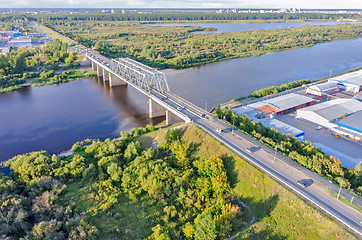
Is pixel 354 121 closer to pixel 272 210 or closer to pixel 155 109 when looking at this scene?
pixel 272 210

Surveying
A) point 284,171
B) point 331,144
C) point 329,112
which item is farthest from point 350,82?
point 284,171

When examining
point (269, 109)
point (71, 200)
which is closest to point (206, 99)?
point (269, 109)

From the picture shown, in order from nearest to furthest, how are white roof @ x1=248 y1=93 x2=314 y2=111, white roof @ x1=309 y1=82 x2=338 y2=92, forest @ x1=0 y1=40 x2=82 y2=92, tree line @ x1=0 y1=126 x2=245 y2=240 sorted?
tree line @ x1=0 y1=126 x2=245 y2=240
white roof @ x1=248 y1=93 x2=314 y2=111
white roof @ x1=309 y1=82 x2=338 y2=92
forest @ x1=0 y1=40 x2=82 y2=92

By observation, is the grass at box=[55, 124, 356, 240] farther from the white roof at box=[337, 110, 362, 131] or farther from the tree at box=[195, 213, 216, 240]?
the white roof at box=[337, 110, 362, 131]

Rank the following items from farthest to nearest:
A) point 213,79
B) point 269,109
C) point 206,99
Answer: point 213,79 → point 206,99 → point 269,109

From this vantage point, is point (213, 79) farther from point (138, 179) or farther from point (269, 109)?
point (138, 179)

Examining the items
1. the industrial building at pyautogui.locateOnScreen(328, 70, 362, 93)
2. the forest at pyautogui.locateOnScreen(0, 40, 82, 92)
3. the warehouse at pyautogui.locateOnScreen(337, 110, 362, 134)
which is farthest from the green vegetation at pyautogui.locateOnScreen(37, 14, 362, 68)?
the warehouse at pyautogui.locateOnScreen(337, 110, 362, 134)
